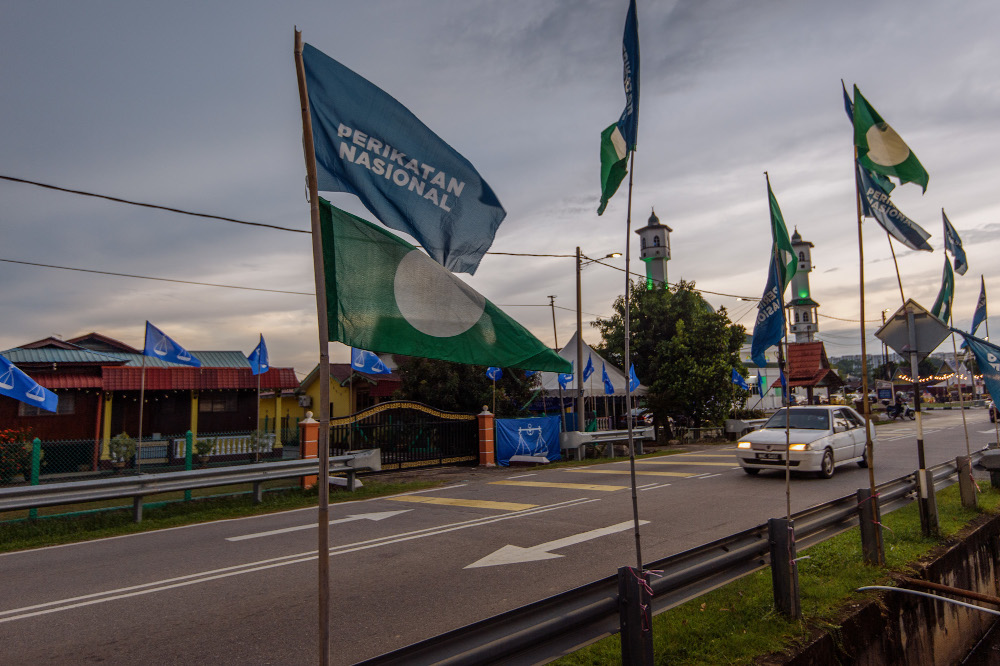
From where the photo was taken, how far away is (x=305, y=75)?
3.50 m

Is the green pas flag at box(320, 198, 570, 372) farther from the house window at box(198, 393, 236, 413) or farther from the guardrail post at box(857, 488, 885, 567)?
the house window at box(198, 393, 236, 413)

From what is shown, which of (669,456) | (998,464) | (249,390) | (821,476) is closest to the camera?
(998,464)

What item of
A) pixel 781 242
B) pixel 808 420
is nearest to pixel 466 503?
pixel 781 242

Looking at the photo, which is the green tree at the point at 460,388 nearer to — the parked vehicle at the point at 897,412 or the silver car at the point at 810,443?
the silver car at the point at 810,443

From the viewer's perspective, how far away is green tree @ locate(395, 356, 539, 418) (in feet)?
87.9

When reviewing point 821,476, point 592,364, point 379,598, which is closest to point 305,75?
point 379,598

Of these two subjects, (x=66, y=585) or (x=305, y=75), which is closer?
(x=305, y=75)

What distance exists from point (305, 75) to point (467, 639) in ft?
10.2

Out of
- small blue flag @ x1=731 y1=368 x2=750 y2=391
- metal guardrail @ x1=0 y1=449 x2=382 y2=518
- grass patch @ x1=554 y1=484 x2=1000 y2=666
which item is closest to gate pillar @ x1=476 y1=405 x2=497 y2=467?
metal guardrail @ x1=0 y1=449 x2=382 y2=518

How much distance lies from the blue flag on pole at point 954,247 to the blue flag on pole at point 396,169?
11.0m

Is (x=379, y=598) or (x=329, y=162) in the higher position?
(x=329, y=162)

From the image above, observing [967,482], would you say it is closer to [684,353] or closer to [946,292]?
[946,292]

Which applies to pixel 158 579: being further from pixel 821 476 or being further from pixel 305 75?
pixel 821 476

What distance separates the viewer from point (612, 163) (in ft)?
16.6
